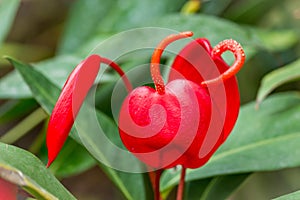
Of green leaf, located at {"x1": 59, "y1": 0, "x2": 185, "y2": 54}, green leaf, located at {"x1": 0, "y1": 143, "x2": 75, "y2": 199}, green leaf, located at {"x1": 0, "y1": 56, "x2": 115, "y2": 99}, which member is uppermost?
green leaf, located at {"x1": 0, "y1": 143, "x2": 75, "y2": 199}

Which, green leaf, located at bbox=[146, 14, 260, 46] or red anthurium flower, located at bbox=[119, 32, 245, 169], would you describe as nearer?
red anthurium flower, located at bbox=[119, 32, 245, 169]

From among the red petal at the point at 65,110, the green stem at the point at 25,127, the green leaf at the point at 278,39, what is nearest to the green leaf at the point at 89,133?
the red petal at the point at 65,110

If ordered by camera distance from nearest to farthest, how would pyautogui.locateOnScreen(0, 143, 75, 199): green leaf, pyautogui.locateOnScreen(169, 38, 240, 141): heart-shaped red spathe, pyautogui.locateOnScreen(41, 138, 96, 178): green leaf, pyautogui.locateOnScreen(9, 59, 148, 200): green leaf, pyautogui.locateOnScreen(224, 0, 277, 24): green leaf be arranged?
pyautogui.locateOnScreen(0, 143, 75, 199): green leaf < pyautogui.locateOnScreen(169, 38, 240, 141): heart-shaped red spathe < pyautogui.locateOnScreen(9, 59, 148, 200): green leaf < pyautogui.locateOnScreen(41, 138, 96, 178): green leaf < pyautogui.locateOnScreen(224, 0, 277, 24): green leaf

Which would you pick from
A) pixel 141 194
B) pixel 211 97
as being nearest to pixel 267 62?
pixel 141 194

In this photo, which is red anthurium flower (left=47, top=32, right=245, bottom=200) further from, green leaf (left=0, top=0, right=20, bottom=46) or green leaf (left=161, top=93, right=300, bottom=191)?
green leaf (left=0, top=0, right=20, bottom=46)

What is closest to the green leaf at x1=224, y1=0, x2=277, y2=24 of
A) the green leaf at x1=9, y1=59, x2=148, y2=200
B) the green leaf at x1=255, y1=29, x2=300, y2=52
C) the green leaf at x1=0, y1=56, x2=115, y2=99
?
the green leaf at x1=255, y1=29, x2=300, y2=52

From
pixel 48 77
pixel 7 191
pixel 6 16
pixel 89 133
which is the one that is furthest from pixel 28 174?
pixel 6 16

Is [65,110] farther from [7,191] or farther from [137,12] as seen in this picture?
[137,12]
